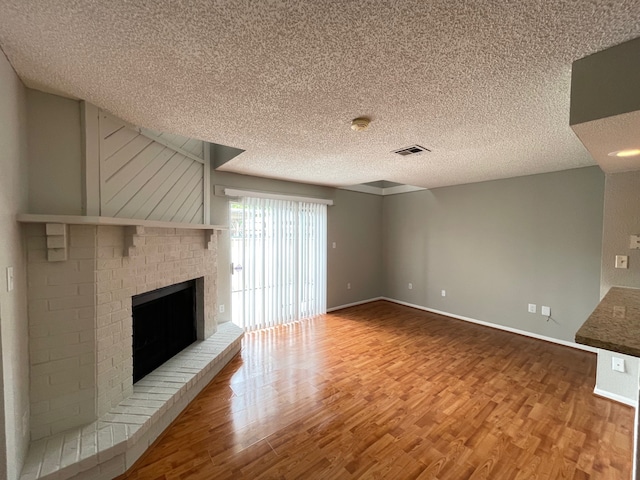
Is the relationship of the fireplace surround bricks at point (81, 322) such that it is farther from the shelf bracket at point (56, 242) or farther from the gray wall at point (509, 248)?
the gray wall at point (509, 248)

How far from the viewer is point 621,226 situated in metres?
2.44

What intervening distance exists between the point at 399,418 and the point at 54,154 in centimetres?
307

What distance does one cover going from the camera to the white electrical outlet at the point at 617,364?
2.32 meters

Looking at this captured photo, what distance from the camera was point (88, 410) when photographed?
5.61 ft

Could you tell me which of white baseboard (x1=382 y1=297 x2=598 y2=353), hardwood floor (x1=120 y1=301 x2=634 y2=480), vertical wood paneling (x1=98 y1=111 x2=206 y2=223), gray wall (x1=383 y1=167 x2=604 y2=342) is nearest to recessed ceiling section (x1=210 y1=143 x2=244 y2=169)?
vertical wood paneling (x1=98 y1=111 x2=206 y2=223)

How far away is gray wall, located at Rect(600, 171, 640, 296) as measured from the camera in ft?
7.79

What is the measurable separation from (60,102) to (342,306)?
15.2 ft

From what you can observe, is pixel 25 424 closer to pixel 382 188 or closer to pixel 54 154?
pixel 54 154

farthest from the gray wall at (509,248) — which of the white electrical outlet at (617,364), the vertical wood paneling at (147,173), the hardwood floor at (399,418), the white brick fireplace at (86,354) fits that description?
the white brick fireplace at (86,354)

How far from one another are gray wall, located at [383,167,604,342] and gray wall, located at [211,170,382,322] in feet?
1.72

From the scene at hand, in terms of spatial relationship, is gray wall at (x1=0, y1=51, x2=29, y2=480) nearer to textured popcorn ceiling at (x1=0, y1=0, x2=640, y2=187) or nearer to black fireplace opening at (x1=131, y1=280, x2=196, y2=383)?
textured popcorn ceiling at (x1=0, y1=0, x2=640, y2=187)

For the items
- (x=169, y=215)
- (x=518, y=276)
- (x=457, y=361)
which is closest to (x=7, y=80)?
(x=169, y=215)

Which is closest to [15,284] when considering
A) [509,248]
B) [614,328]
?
[614,328]

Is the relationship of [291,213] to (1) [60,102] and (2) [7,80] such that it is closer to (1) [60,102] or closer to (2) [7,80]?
(1) [60,102]
